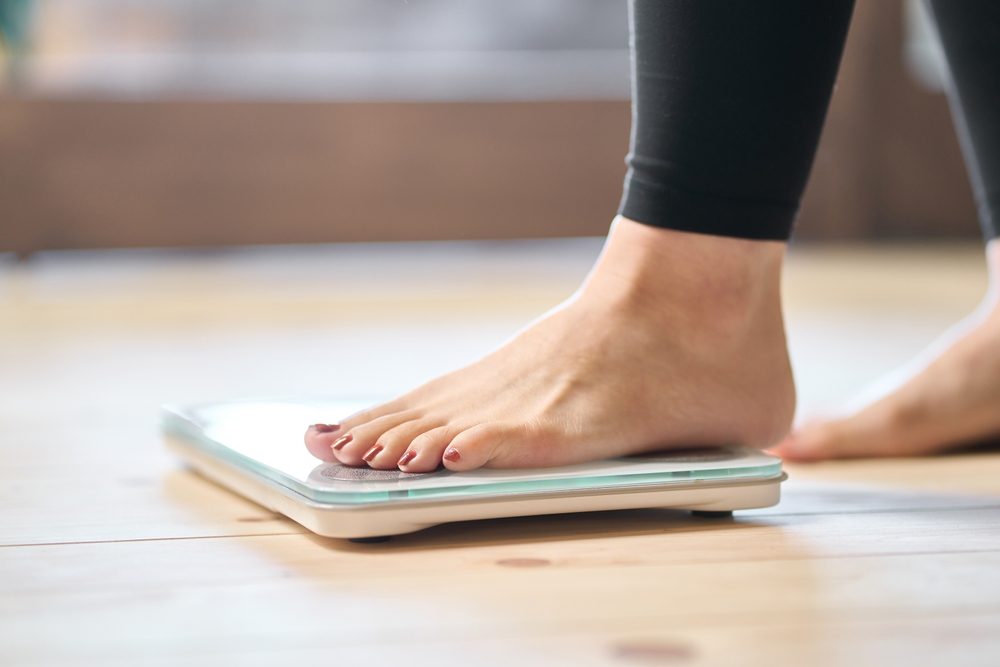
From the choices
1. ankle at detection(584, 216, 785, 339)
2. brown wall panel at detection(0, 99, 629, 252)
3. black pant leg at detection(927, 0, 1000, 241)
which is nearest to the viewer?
ankle at detection(584, 216, 785, 339)

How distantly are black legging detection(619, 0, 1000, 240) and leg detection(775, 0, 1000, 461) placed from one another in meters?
0.25

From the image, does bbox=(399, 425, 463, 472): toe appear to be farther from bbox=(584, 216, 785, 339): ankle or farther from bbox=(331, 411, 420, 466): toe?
bbox=(584, 216, 785, 339): ankle

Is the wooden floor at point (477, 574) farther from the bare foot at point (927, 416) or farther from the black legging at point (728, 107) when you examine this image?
the black legging at point (728, 107)

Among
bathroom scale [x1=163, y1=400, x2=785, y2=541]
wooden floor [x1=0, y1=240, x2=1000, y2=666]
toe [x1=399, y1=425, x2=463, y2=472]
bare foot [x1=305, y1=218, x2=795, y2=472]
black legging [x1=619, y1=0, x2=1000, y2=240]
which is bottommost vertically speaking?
wooden floor [x1=0, y1=240, x2=1000, y2=666]

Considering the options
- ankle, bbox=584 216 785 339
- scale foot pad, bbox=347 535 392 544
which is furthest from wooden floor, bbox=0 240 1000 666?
ankle, bbox=584 216 785 339

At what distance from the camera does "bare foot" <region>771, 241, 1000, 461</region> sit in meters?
0.89

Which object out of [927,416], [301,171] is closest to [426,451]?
[927,416]

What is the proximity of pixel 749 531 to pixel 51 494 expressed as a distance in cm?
50

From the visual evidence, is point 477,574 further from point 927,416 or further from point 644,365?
point 927,416

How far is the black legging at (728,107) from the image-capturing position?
2.15ft

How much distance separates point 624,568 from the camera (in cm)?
55

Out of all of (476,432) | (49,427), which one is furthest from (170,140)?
(476,432)

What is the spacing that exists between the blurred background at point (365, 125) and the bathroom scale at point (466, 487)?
2.80 meters

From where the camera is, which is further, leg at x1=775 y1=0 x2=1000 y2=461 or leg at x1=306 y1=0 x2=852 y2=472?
leg at x1=775 y1=0 x2=1000 y2=461
